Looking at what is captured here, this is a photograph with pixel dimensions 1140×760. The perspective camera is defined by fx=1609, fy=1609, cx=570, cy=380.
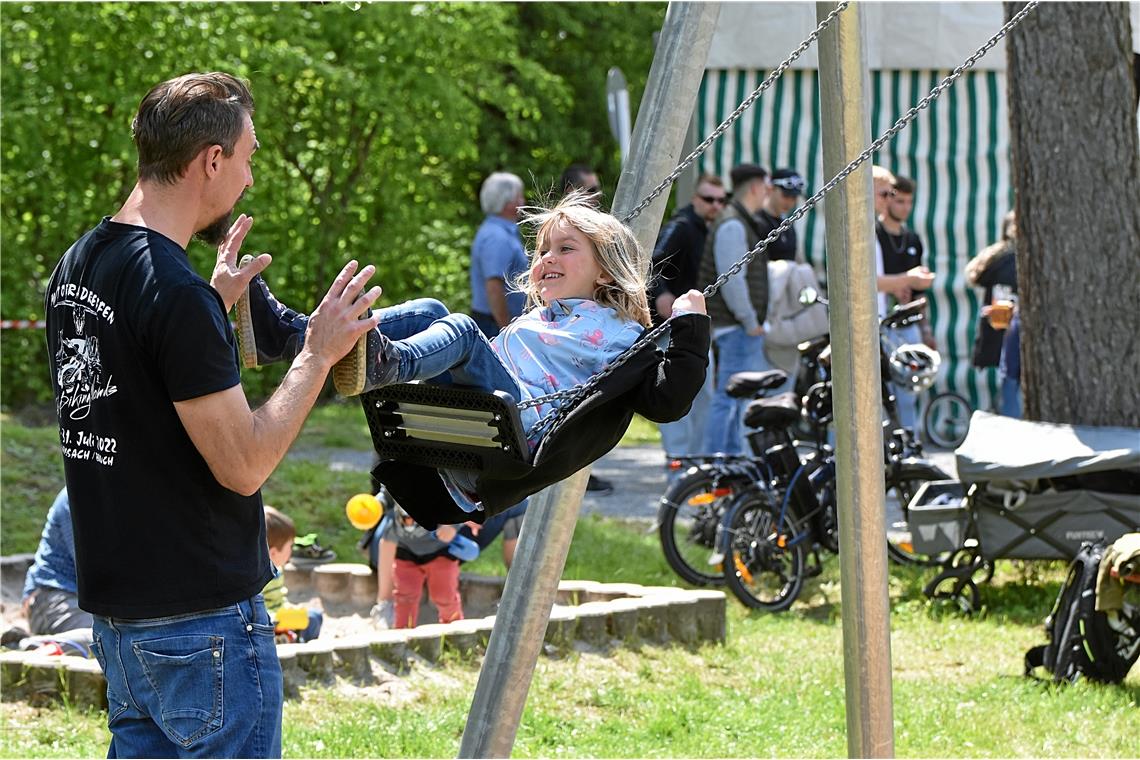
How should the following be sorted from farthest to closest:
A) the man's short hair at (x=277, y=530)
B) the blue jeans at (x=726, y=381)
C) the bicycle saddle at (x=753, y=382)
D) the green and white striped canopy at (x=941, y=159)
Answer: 1. the green and white striped canopy at (x=941, y=159)
2. the blue jeans at (x=726, y=381)
3. the bicycle saddle at (x=753, y=382)
4. the man's short hair at (x=277, y=530)

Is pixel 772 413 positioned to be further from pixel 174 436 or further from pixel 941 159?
pixel 941 159

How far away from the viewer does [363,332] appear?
3.21 metres

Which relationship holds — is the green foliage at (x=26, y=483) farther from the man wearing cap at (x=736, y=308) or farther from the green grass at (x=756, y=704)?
the man wearing cap at (x=736, y=308)

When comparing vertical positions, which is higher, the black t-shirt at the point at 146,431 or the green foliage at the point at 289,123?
the green foliage at the point at 289,123

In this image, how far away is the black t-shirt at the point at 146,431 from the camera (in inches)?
118

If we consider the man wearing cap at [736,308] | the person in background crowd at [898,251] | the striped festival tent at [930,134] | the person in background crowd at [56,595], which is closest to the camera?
the person in background crowd at [56,595]

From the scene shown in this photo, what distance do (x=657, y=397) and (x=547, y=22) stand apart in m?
19.5

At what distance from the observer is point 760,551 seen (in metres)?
8.15

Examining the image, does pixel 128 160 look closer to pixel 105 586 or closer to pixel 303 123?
pixel 303 123

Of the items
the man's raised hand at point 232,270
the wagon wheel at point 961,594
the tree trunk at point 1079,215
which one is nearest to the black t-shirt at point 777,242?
the tree trunk at point 1079,215

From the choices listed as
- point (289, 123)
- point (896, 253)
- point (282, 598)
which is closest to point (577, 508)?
point (282, 598)

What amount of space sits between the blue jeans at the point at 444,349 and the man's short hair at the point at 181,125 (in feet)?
2.09

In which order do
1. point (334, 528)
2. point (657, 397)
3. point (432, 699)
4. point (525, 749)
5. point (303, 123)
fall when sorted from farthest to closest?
point (303, 123) < point (334, 528) < point (432, 699) < point (525, 749) < point (657, 397)

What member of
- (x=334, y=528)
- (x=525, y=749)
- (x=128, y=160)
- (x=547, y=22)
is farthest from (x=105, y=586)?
(x=547, y=22)
